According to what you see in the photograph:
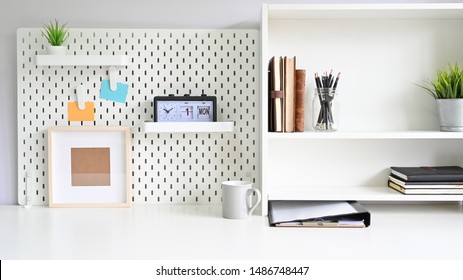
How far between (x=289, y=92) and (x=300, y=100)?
5 centimetres

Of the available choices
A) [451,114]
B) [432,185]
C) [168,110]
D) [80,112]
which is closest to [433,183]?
[432,185]

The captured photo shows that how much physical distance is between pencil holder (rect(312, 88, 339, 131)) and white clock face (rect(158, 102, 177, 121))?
495mm

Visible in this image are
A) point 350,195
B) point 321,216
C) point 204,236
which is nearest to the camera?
point 204,236

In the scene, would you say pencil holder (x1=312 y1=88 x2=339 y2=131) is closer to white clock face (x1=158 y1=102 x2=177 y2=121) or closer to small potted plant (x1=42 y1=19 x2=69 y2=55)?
white clock face (x1=158 y1=102 x2=177 y2=121)

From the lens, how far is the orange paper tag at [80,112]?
6.19 ft

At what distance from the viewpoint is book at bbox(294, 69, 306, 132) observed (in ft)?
5.70

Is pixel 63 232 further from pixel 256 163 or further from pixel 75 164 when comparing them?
pixel 256 163

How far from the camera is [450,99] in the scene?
5.76 feet

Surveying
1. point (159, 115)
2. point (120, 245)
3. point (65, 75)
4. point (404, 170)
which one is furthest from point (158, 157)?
point (404, 170)

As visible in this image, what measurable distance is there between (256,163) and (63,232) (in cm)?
72

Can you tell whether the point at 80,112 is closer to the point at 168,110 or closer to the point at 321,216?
the point at 168,110

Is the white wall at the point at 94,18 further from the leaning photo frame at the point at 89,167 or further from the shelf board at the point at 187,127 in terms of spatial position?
the shelf board at the point at 187,127

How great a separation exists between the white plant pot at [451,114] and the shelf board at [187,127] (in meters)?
0.71

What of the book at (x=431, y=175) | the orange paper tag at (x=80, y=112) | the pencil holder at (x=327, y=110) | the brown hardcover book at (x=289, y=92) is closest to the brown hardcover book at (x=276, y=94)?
the brown hardcover book at (x=289, y=92)
